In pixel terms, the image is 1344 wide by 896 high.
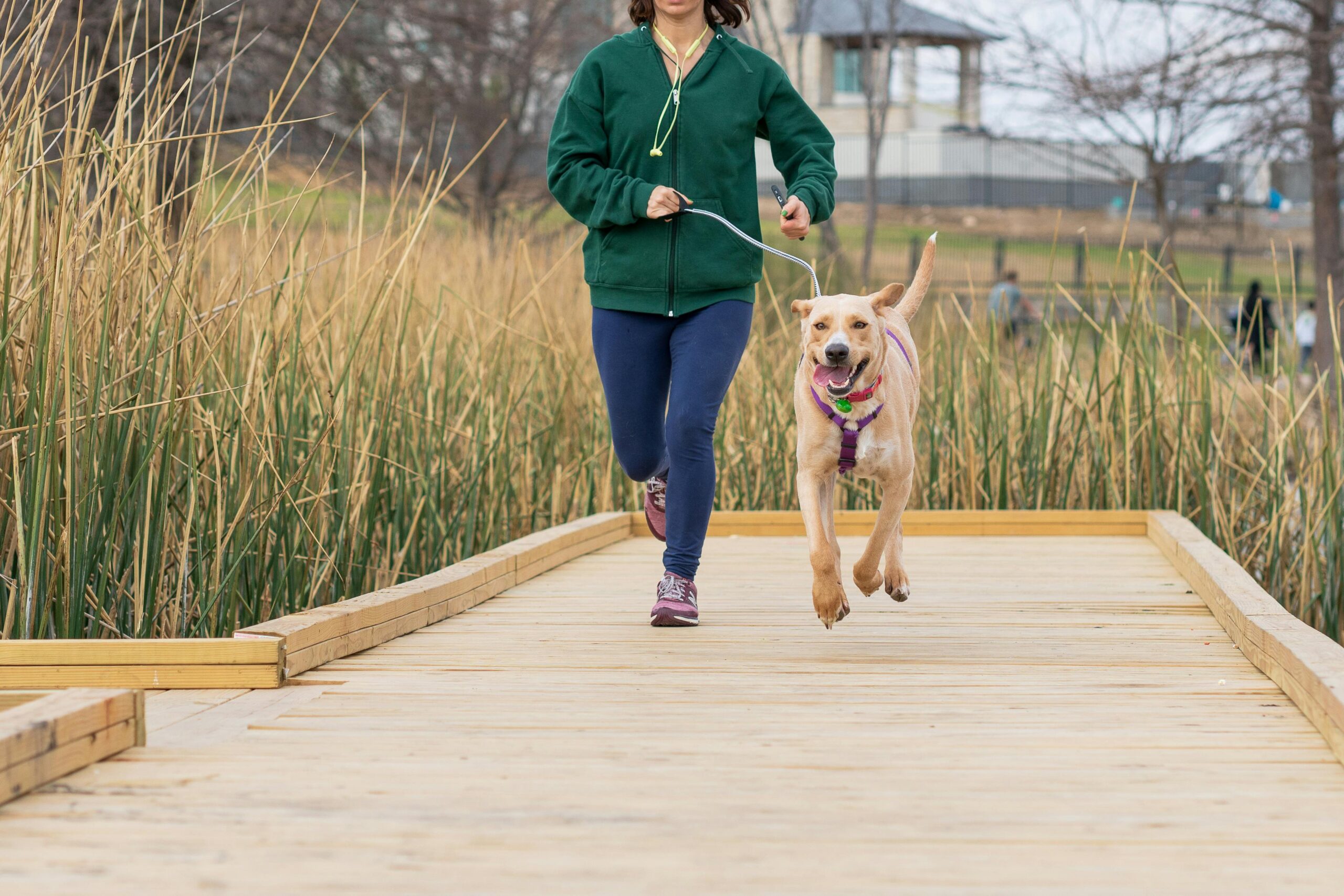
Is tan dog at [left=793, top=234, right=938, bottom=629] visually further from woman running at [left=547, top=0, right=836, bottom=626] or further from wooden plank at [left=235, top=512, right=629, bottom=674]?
wooden plank at [left=235, top=512, right=629, bottom=674]

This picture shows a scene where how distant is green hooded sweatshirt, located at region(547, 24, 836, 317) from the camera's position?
4.23 metres

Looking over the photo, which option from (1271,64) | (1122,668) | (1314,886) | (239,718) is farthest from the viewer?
(1271,64)

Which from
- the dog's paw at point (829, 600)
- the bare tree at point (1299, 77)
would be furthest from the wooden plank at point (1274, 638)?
the bare tree at point (1299, 77)

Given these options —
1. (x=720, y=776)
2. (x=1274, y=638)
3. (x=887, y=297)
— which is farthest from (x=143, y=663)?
(x=1274, y=638)

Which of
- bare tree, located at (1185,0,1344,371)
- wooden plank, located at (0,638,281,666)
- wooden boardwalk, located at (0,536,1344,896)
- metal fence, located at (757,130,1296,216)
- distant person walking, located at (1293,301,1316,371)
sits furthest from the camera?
metal fence, located at (757,130,1296,216)

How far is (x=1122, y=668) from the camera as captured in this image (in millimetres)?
3500

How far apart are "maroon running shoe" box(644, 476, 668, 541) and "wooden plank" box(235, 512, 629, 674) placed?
498 millimetres

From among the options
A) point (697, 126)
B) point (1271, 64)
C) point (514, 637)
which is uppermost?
point (1271, 64)

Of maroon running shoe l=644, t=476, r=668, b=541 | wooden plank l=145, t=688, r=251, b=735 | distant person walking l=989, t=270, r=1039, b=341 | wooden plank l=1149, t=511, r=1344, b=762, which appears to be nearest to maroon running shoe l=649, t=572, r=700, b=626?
maroon running shoe l=644, t=476, r=668, b=541

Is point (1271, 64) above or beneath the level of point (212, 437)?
above

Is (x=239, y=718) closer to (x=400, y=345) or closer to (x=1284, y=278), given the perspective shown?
(x=400, y=345)

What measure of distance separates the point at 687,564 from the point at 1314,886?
99.1 inches

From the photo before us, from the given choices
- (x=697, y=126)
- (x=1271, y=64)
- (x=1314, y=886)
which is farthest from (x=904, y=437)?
(x=1271, y=64)

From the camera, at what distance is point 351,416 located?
185 inches
